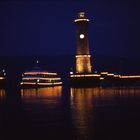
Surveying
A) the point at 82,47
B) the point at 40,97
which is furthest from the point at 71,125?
the point at 82,47

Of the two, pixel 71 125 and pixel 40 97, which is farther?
pixel 40 97

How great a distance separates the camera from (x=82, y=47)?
88.1 meters

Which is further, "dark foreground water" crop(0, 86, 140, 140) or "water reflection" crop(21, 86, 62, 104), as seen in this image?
"water reflection" crop(21, 86, 62, 104)

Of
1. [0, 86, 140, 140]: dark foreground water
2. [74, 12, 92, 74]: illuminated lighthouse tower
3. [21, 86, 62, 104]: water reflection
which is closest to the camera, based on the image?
[0, 86, 140, 140]: dark foreground water

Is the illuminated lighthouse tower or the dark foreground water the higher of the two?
the illuminated lighthouse tower

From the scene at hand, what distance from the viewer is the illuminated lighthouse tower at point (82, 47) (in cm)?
8756

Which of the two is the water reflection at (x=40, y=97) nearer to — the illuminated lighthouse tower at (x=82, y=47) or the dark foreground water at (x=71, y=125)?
→ the dark foreground water at (x=71, y=125)

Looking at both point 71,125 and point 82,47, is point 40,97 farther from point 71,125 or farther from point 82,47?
→ point 82,47

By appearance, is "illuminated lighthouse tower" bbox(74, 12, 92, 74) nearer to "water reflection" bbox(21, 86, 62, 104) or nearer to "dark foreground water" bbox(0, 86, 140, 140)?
"water reflection" bbox(21, 86, 62, 104)

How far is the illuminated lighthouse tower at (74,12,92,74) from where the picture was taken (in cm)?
8756

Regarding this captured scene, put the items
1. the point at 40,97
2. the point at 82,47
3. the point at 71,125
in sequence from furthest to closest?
the point at 82,47, the point at 40,97, the point at 71,125

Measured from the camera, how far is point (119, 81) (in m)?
108

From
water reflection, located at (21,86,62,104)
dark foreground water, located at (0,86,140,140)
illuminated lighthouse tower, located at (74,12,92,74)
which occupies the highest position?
illuminated lighthouse tower, located at (74,12,92,74)

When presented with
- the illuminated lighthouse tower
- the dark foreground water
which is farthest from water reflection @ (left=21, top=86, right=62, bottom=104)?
the illuminated lighthouse tower
